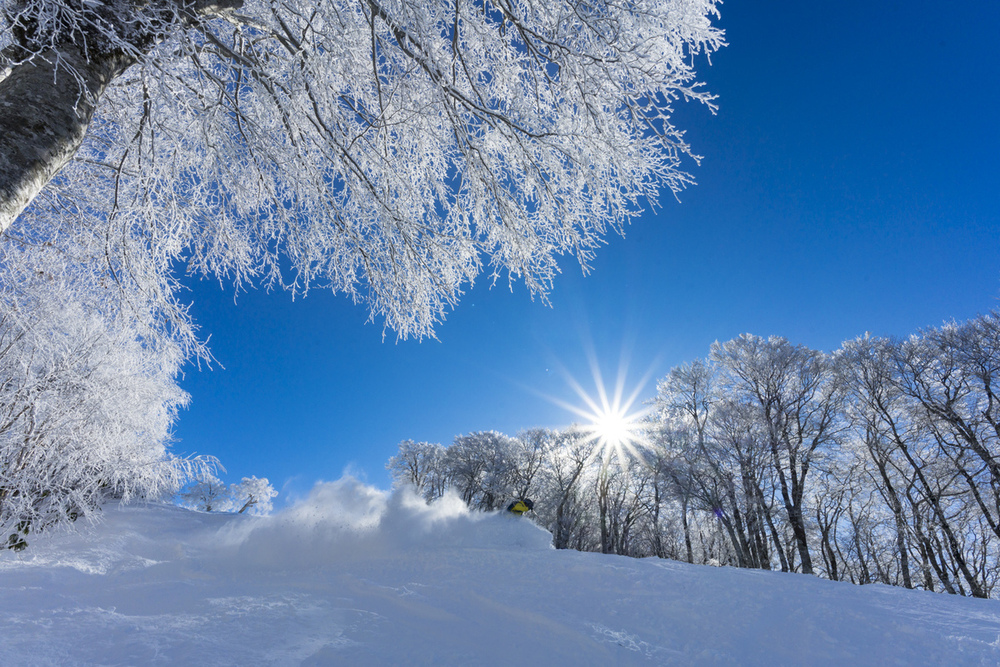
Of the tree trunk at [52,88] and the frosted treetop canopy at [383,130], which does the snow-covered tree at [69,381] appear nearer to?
the frosted treetop canopy at [383,130]

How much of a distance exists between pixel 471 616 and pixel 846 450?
17195 mm

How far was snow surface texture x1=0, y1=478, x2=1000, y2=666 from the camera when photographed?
2.33m

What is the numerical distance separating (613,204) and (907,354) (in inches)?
657

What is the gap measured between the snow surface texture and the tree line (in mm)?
10890

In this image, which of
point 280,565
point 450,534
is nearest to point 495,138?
point 280,565

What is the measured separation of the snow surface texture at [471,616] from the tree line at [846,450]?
1089cm

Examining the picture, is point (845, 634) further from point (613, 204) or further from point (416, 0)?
point (416, 0)

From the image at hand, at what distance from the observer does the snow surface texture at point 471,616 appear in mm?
2328

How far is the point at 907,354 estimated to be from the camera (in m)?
13.4

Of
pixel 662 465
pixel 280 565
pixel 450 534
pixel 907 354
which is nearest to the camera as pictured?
pixel 280 565

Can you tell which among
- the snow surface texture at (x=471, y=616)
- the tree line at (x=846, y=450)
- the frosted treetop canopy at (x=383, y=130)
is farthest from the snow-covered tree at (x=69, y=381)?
the tree line at (x=846, y=450)

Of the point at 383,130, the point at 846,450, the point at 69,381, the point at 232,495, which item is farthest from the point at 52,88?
the point at 232,495

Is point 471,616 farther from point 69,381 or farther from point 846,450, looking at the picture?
point 846,450

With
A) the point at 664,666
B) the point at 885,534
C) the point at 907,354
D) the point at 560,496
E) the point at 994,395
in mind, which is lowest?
the point at 664,666
